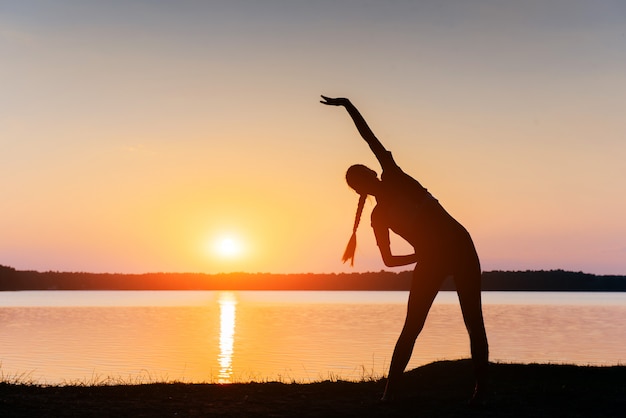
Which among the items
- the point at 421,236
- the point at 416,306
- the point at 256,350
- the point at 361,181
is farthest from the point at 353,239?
the point at 256,350

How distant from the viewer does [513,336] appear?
58.7 meters

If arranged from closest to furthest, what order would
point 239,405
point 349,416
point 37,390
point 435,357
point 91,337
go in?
point 349,416, point 239,405, point 37,390, point 435,357, point 91,337

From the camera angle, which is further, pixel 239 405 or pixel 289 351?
pixel 289 351

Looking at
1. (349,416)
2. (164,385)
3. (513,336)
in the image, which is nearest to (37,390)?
(164,385)

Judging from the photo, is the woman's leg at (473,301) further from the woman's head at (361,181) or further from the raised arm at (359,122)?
the raised arm at (359,122)

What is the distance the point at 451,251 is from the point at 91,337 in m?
51.9

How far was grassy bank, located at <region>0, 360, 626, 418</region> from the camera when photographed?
998cm

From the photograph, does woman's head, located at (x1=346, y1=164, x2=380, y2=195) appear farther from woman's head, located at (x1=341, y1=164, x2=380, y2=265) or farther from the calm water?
the calm water

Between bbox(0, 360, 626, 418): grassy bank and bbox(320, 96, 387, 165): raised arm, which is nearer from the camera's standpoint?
→ bbox(320, 96, 387, 165): raised arm

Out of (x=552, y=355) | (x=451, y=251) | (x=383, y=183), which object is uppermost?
(x=383, y=183)

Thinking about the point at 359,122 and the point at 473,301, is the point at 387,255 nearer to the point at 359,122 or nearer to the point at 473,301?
the point at 473,301

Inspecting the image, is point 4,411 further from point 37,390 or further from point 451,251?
point 451,251

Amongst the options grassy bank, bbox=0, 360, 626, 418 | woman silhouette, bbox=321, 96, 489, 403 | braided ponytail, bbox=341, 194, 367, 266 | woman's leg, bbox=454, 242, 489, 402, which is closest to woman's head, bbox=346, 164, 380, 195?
woman silhouette, bbox=321, 96, 489, 403

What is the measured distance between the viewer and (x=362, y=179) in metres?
9.80
